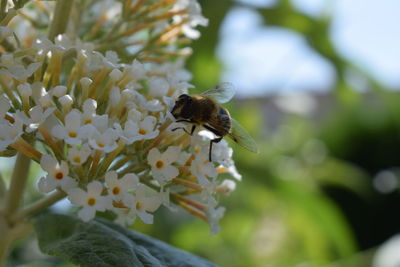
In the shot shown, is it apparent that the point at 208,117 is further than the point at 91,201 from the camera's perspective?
Yes

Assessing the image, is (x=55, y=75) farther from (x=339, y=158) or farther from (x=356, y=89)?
(x=339, y=158)

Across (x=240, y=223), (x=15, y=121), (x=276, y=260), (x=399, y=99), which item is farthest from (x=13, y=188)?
(x=399, y=99)

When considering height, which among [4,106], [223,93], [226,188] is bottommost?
[226,188]

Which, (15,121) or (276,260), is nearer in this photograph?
(15,121)

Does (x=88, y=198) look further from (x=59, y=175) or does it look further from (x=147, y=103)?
(x=147, y=103)

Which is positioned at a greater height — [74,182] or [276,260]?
[74,182]

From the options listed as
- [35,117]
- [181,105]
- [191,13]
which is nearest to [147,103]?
[181,105]

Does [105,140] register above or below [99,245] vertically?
above
